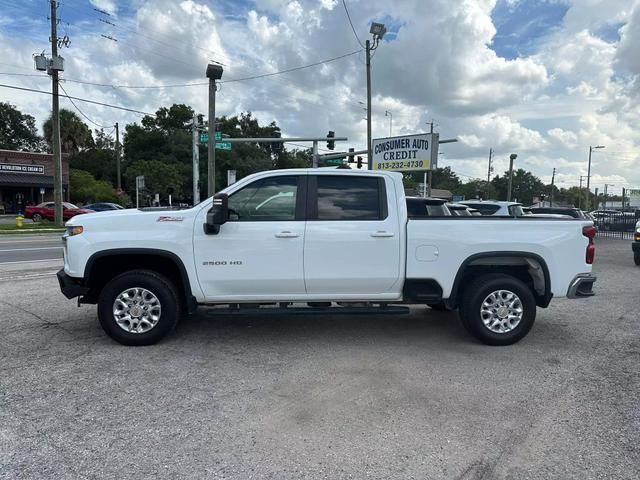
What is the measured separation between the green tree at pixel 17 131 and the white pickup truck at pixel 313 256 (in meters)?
74.1

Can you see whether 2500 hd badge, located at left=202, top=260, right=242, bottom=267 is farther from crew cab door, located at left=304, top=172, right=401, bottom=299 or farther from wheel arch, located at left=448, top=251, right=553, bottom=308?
wheel arch, located at left=448, top=251, right=553, bottom=308

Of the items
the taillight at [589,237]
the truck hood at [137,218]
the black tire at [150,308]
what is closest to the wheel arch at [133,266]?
the black tire at [150,308]

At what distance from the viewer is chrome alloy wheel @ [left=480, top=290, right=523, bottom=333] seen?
17.7 ft

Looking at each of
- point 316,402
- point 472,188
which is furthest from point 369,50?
point 472,188

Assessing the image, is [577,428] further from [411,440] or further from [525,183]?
[525,183]

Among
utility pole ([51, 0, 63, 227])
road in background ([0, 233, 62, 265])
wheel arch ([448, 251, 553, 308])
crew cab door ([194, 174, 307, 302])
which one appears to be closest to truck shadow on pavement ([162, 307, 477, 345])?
crew cab door ([194, 174, 307, 302])

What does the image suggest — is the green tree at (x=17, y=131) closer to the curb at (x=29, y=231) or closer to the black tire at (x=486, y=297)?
the curb at (x=29, y=231)

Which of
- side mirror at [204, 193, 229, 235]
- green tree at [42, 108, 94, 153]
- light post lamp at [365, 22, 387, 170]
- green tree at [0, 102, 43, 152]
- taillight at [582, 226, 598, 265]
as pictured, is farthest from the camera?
green tree at [0, 102, 43, 152]

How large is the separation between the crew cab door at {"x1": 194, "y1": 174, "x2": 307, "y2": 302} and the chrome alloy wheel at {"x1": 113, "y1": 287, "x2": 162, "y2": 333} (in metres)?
0.58

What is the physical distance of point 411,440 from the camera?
3.39 metres

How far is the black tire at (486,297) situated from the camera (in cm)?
537

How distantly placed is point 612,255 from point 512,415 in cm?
1480

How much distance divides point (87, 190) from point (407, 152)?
34620mm

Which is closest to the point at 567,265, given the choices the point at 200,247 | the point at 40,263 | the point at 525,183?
the point at 200,247
